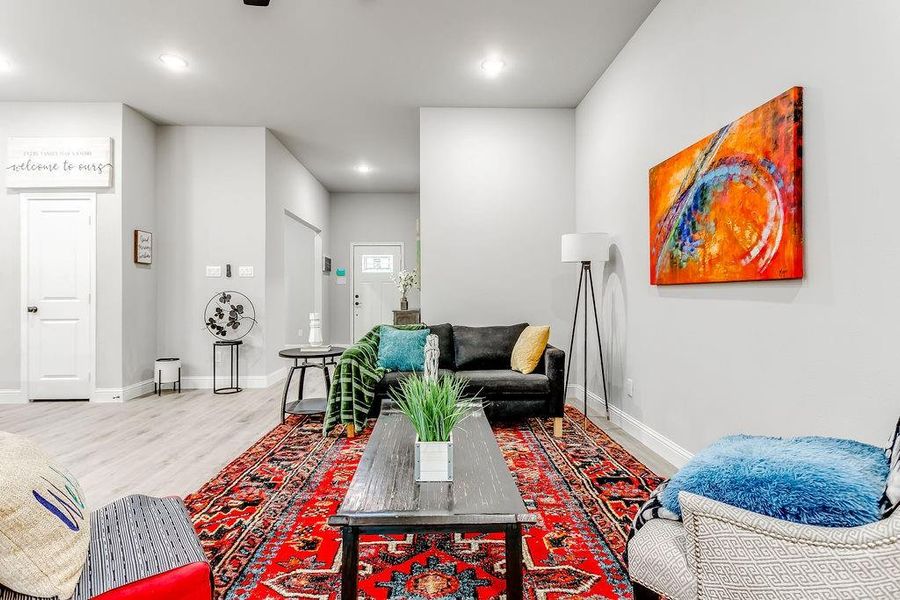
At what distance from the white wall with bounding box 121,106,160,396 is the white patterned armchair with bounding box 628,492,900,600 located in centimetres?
531

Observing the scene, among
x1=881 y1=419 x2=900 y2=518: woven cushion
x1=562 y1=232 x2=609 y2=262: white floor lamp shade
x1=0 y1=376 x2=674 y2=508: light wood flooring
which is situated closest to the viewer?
x1=881 y1=419 x2=900 y2=518: woven cushion

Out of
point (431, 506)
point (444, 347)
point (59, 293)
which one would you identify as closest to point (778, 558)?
point (431, 506)

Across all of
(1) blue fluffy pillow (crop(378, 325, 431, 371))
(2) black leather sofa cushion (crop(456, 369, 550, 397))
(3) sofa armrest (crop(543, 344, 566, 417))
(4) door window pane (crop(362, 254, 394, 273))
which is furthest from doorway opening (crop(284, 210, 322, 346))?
(3) sofa armrest (crop(543, 344, 566, 417))

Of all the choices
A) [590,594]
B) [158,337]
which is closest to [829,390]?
[590,594]

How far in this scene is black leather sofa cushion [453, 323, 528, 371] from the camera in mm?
4125

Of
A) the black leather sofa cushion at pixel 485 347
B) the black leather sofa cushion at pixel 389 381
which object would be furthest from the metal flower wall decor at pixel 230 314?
the black leather sofa cushion at pixel 485 347

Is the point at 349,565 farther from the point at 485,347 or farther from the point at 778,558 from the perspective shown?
the point at 485,347

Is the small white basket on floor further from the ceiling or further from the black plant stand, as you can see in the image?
the ceiling

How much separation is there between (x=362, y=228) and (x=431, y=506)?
25.6 feet

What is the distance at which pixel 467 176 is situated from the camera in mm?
4855

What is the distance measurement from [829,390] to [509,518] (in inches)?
53.7

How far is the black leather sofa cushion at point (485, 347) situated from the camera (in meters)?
4.12

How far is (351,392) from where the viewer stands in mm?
3514

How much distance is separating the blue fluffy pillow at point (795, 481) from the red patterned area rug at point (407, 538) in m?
0.64
